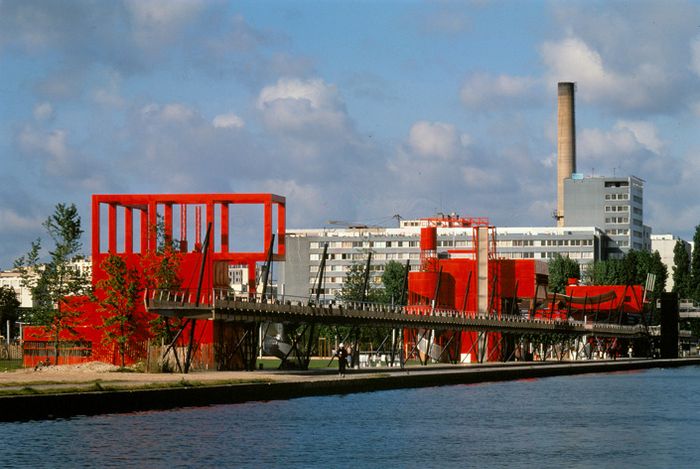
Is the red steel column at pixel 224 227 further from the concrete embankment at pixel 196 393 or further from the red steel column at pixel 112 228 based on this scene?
the concrete embankment at pixel 196 393

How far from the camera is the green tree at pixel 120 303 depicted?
9506cm

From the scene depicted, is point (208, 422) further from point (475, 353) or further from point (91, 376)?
point (475, 353)

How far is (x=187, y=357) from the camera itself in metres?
78.6

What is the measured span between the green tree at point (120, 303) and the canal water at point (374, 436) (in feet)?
77.9

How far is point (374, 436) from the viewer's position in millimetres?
55812

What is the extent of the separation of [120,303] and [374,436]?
143 feet

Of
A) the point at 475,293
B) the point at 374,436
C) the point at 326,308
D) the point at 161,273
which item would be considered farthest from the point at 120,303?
the point at 475,293

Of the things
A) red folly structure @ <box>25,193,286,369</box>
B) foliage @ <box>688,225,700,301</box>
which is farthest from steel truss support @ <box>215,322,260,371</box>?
foliage @ <box>688,225,700,301</box>

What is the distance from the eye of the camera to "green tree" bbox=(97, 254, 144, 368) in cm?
9506

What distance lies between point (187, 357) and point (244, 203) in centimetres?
2842

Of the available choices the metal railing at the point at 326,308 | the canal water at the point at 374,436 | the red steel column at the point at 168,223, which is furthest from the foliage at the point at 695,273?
the canal water at the point at 374,436

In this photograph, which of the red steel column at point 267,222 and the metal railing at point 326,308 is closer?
the metal railing at point 326,308

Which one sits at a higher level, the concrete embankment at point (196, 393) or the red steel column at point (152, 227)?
the red steel column at point (152, 227)

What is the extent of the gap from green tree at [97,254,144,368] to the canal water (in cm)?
2374
